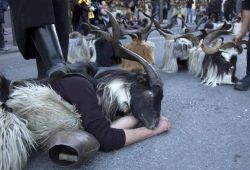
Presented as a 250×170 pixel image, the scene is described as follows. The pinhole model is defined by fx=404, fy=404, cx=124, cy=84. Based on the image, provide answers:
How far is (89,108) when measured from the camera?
221cm

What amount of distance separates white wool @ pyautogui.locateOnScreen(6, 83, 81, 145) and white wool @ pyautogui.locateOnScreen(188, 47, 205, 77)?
97.8 inches

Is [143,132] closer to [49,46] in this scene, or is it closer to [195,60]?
[49,46]

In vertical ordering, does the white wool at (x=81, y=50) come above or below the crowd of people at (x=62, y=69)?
below

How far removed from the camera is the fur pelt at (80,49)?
4871 millimetres

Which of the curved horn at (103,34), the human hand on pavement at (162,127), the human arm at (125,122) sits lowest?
the human hand on pavement at (162,127)

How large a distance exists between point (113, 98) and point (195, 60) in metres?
2.24

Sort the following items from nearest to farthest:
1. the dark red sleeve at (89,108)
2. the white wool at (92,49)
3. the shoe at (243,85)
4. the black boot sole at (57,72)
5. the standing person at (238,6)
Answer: the dark red sleeve at (89,108), the black boot sole at (57,72), the shoe at (243,85), the white wool at (92,49), the standing person at (238,6)

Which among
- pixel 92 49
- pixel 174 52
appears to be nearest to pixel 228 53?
pixel 174 52

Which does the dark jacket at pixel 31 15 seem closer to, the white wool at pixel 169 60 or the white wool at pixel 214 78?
the white wool at pixel 214 78

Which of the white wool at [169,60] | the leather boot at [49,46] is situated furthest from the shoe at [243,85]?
the leather boot at [49,46]

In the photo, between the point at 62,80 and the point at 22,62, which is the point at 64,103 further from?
the point at 22,62

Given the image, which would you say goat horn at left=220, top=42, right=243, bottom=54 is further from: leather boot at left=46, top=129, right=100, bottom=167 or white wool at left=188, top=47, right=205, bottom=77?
leather boot at left=46, top=129, right=100, bottom=167

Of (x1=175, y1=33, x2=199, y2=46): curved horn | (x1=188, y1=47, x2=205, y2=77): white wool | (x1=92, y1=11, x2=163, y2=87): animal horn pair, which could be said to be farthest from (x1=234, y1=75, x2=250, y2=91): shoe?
(x1=92, y1=11, x2=163, y2=87): animal horn pair

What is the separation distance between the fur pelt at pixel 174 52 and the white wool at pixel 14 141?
113 inches
